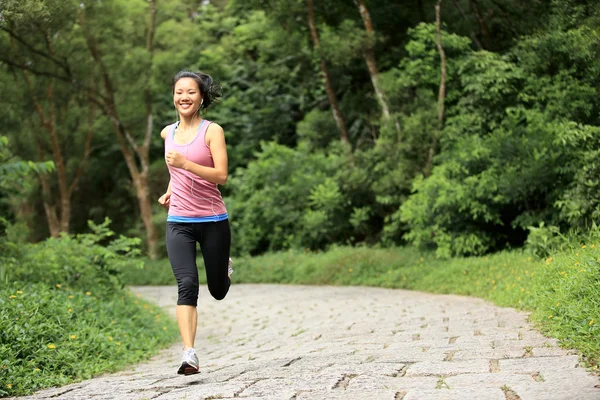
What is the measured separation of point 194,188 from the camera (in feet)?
15.7

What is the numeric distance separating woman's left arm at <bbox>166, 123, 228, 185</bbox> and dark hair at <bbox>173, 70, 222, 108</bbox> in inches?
11.5

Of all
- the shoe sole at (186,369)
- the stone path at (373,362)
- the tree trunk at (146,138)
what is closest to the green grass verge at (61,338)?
the stone path at (373,362)

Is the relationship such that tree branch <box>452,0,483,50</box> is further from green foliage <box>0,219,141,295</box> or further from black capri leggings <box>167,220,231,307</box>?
black capri leggings <box>167,220,231,307</box>

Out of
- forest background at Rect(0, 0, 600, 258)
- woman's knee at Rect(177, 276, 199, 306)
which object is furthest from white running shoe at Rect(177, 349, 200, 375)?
forest background at Rect(0, 0, 600, 258)

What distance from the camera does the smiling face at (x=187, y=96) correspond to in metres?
4.91

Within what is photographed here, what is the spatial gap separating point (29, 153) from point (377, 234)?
45.5 ft

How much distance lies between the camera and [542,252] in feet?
32.7

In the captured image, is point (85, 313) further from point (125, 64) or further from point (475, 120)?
point (125, 64)

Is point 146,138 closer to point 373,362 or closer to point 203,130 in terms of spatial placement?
point 203,130

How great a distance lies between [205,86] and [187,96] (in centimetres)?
17

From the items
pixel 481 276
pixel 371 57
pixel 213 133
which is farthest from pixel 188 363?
pixel 371 57

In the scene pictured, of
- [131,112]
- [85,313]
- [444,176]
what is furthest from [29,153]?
[85,313]

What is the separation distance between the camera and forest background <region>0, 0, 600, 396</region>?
31.1 ft

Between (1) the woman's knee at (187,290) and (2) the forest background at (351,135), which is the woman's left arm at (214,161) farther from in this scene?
(2) the forest background at (351,135)
